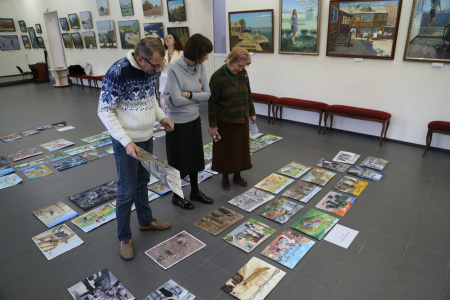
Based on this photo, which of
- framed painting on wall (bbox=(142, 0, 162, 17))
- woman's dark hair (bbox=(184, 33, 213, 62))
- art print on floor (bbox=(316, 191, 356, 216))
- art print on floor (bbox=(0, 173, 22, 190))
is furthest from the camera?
framed painting on wall (bbox=(142, 0, 162, 17))

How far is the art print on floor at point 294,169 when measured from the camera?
3.95m

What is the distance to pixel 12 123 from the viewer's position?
6.73m

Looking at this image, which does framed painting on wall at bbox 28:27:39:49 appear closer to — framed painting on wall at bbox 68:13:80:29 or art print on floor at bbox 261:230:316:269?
framed painting on wall at bbox 68:13:80:29

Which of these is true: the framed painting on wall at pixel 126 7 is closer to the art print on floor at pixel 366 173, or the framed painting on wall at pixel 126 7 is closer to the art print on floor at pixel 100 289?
the art print on floor at pixel 366 173

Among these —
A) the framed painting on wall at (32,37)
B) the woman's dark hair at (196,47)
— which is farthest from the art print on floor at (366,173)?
the framed painting on wall at (32,37)

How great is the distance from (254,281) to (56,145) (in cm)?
449

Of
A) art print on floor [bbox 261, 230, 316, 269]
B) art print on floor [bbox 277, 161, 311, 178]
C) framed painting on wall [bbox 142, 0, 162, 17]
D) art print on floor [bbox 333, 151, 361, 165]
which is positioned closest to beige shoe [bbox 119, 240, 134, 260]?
art print on floor [bbox 261, 230, 316, 269]

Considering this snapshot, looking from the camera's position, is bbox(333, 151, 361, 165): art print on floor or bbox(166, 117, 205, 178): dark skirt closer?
bbox(166, 117, 205, 178): dark skirt

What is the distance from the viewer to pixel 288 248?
8.58 feet

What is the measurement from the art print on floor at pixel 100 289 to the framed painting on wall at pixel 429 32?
4874 millimetres

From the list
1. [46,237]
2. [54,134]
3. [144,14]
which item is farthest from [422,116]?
[144,14]

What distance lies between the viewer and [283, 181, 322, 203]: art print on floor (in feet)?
11.2

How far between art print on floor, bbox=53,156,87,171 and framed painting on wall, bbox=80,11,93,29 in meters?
7.23

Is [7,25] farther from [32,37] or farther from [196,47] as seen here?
[196,47]
